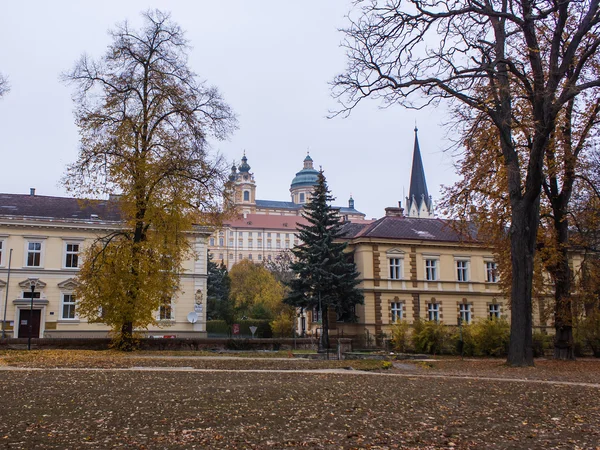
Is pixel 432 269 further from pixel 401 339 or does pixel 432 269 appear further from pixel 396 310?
pixel 401 339

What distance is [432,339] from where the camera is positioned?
103ft

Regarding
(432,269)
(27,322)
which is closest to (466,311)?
(432,269)

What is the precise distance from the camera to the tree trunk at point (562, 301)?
939 inches

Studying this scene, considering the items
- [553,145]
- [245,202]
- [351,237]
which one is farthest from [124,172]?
[245,202]

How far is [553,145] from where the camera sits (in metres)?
22.3

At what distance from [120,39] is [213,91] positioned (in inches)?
181

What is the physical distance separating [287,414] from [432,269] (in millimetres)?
34818

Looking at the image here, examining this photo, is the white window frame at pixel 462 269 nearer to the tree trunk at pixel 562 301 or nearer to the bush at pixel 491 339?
the bush at pixel 491 339

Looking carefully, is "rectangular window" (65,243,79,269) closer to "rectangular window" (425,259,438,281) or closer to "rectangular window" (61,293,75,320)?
"rectangular window" (61,293,75,320)

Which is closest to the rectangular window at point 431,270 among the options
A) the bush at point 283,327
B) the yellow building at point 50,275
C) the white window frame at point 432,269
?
the white window frame at point 432,269

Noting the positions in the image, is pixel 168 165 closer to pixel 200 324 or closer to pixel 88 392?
pixel 88 392

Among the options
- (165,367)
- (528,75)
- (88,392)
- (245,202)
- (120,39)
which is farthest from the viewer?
(245,202)

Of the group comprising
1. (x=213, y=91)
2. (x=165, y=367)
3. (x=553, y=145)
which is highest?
(x=213, y=91)

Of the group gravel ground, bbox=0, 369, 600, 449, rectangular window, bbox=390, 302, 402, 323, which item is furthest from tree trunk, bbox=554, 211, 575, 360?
rectangular window, bbox=390, 302, 402, 323
